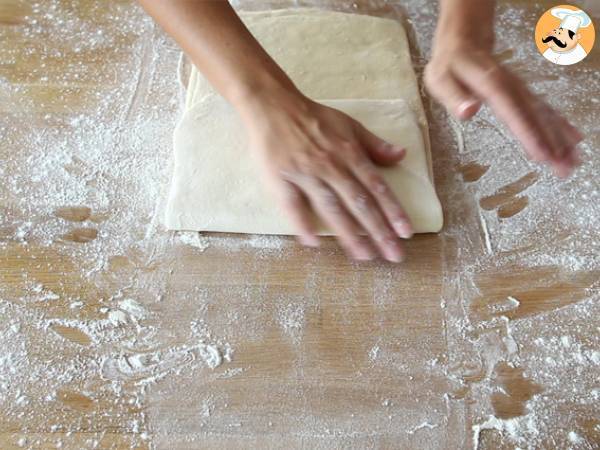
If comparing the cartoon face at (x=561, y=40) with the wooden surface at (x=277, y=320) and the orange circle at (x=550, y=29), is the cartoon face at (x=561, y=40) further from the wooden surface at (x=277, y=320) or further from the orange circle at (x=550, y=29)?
the wooden surface at (x=277, y=320)

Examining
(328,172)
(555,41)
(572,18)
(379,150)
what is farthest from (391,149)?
(572,18)

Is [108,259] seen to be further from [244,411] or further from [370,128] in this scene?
[370,128]

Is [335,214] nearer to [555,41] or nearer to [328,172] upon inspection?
[328,172]

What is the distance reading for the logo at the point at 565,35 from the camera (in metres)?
1.20

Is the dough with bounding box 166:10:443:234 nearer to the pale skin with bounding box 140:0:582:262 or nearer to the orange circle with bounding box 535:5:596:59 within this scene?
the pale skin with bounding box 140:0:582:262

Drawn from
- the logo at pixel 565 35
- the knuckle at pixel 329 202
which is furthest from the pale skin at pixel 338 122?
the logo at pixel 565 35

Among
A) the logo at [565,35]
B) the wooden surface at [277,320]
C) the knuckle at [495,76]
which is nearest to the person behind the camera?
the wooden surface at [277,320]

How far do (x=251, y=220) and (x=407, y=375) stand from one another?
0.32 m

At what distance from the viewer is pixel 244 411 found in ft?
2.59

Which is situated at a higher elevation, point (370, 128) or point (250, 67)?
point (250, 67)

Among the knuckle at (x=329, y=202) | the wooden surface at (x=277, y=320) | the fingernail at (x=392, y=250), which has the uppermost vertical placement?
the knuckle at (x=329, y=202)

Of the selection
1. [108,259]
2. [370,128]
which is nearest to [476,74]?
[370,128]

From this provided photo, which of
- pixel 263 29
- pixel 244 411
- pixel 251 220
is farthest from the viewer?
pixel 263 29

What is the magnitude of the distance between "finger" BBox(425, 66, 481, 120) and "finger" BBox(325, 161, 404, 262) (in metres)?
0.20
